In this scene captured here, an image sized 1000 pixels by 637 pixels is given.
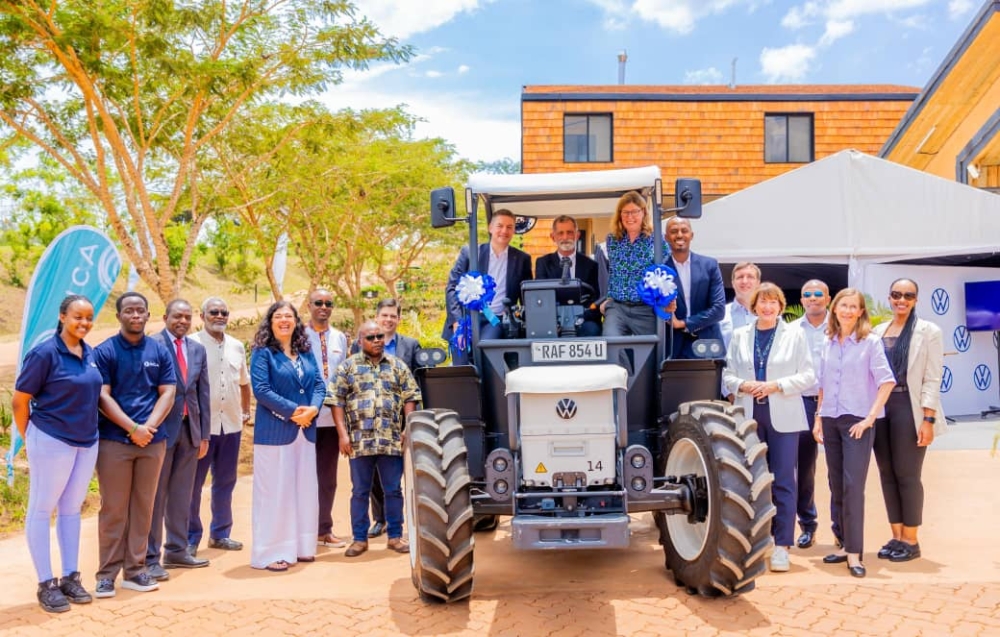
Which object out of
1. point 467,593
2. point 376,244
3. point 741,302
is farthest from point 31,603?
point 376,244

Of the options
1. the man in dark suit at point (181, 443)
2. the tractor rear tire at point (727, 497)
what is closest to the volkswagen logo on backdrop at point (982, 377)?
the tractor rear tire at point (727, 497)

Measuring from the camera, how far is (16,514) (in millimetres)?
8852

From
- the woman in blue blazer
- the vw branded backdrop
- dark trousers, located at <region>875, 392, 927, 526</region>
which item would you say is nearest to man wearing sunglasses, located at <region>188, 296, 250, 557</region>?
the woman in blue blazer

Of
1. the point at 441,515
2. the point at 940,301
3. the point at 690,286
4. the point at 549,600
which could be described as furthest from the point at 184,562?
the point at 940,301

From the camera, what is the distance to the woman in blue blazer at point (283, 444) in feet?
21.5

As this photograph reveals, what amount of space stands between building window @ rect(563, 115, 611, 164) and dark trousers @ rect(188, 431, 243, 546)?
53.4ft

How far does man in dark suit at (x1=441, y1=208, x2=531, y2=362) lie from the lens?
6156 millimetres

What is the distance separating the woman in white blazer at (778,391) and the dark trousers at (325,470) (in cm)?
309

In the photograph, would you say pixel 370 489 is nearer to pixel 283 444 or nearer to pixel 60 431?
pixel 283 444

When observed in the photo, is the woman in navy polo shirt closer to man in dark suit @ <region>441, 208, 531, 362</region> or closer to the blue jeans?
the blue jeans

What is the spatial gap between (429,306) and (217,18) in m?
24.3

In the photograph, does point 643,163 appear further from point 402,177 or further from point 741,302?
point 741,302

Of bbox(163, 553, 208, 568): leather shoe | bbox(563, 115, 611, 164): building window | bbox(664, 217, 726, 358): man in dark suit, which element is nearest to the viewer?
bbox(664, 217, 726, 358): man in dark suit

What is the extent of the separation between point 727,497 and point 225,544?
13.6 feet
